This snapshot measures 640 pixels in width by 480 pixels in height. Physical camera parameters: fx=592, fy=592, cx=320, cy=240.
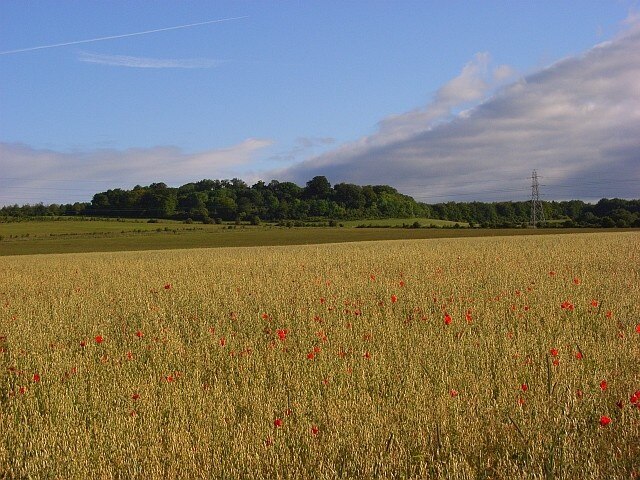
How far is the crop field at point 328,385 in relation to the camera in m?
5.08

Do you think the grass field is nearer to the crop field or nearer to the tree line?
the tree line

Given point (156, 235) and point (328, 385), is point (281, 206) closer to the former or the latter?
point (156, 235)

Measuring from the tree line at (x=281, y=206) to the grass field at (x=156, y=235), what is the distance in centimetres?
1188

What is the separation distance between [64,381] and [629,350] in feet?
23.8

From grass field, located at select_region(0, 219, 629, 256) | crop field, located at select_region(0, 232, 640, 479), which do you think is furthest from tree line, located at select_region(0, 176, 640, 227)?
crop field, located at select_region(0, 232, 640, 479)

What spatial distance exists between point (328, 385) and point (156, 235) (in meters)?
67.7

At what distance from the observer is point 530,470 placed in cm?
470

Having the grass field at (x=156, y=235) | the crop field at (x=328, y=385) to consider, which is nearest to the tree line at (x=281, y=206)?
the grass field at (x=156, y=235)

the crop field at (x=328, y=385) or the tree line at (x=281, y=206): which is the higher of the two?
the tree line at (x=281, y=206)

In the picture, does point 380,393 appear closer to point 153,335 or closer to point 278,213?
point 153,335

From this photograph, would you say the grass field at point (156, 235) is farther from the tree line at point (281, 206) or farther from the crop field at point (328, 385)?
the crop field at point (328, 385)

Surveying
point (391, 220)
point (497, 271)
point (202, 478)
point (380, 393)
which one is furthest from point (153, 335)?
point (391, 220)

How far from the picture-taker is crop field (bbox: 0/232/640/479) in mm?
5082

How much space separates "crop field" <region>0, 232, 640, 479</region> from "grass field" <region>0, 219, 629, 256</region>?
43.7 m
